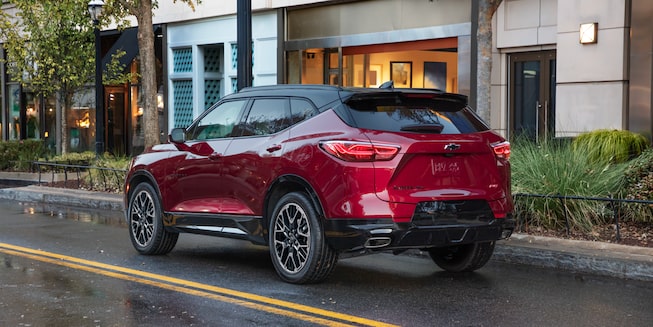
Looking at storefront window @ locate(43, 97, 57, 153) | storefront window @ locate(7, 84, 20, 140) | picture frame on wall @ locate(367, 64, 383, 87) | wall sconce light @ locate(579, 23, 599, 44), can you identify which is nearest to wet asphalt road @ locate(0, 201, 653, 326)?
wall sconce light @ locate(579, 23, 599, 44)

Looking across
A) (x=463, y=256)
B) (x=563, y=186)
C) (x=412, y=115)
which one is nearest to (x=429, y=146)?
(x=412, y=115)

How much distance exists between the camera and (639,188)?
1021 cm

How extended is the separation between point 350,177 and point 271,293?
121 cm

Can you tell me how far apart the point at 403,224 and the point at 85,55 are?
1938cm

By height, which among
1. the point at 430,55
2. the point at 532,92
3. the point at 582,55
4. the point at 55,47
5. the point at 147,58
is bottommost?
the point at 532,92

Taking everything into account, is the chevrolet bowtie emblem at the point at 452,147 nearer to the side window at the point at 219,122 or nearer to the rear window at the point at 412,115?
the rear window at the point at 412,115

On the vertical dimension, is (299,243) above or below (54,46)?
below

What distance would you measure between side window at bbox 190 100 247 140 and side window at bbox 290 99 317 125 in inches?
34.0

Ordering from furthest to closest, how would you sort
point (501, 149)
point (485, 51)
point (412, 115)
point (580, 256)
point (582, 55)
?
point (582, 55), point (485, 51), point (580, 256), point (501, 149), point (412, 115)

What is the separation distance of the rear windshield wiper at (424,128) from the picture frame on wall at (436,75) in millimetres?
11955

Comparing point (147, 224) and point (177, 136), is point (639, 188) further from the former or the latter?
point (147, 224)

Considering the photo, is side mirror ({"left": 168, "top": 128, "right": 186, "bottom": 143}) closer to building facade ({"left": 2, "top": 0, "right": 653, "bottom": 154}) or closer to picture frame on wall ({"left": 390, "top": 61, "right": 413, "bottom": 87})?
building facade ({"left": 2, "top": 0, "right": 653, "bottom": 154})

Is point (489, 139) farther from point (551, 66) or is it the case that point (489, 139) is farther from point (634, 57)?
point (551, 66)

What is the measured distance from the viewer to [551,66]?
17.0 meters
